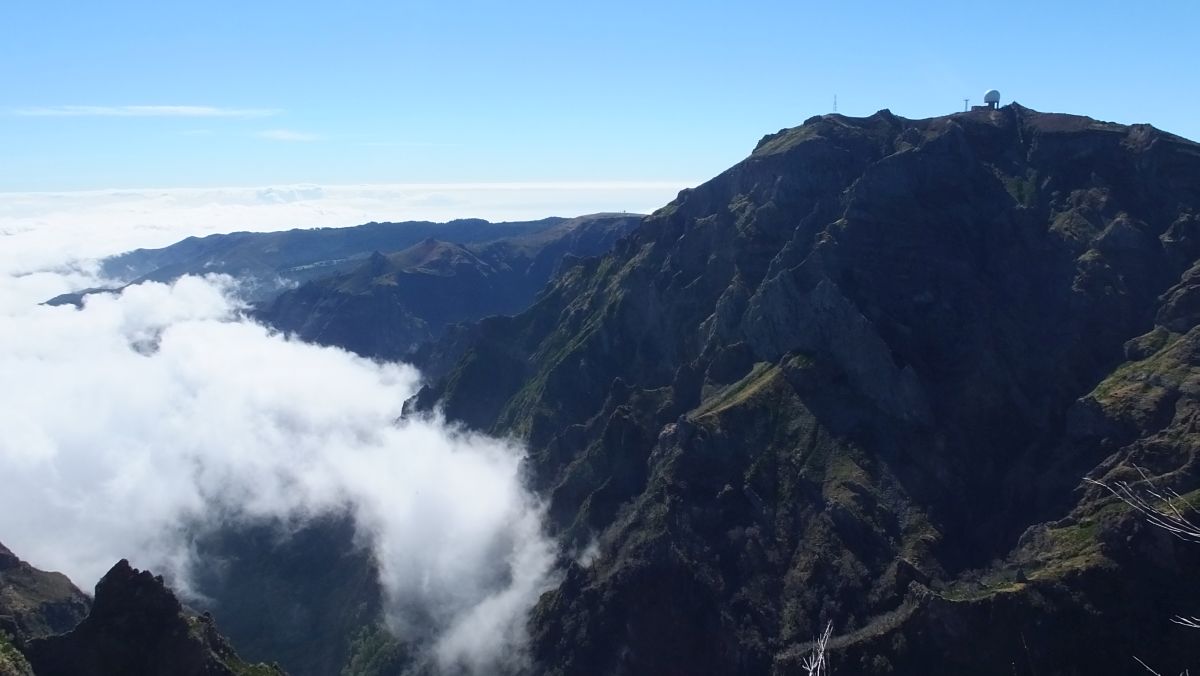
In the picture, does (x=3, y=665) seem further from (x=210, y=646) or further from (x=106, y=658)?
(x=210, y=646)

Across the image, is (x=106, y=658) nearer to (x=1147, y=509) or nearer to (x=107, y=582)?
(x=107, y=582)

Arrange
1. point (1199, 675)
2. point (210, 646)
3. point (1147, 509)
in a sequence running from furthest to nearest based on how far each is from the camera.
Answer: point (1199, 675) → point (210, 646) → point (1147, 509)

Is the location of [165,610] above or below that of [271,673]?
above

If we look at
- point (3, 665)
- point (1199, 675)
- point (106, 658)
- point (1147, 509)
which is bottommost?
point (1199, 675)

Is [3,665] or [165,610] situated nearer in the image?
[3,665]

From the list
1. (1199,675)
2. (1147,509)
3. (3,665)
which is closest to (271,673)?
(3,665)

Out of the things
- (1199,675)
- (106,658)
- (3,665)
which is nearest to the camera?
(3,665)
